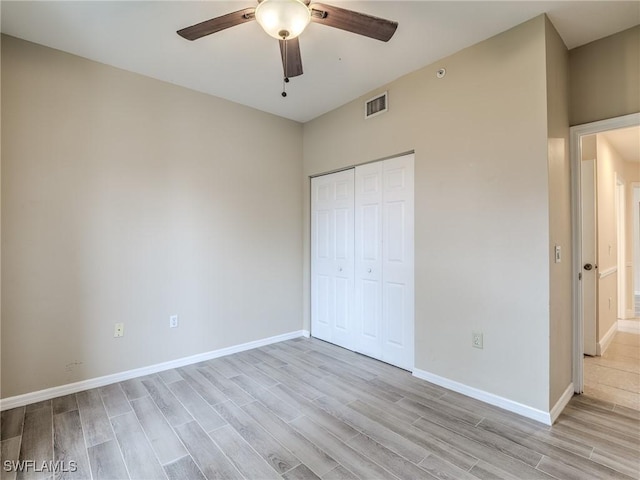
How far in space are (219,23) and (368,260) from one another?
2355 mm

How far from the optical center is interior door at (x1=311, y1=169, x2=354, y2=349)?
349 cm

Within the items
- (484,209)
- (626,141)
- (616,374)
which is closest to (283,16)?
(484,209)

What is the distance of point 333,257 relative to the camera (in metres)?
3.68

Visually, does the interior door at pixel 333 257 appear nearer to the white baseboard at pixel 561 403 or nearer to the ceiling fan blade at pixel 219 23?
the white baseboard at pixel 561 403

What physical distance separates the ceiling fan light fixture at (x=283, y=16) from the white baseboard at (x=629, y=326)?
17.7ft

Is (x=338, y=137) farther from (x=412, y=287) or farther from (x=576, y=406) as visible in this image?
(x=576, y=406)

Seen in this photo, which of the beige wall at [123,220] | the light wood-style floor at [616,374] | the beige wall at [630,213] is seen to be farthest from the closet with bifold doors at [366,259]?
the beige wall at [630,213]

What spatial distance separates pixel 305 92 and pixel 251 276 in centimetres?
208

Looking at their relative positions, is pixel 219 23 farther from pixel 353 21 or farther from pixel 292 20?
pixel 353 21

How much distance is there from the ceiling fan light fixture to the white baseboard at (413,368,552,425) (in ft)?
8.94

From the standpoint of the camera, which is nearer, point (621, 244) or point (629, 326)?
point (629, 326)

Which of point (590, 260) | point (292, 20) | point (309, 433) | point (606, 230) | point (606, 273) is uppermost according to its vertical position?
point (292, 20)

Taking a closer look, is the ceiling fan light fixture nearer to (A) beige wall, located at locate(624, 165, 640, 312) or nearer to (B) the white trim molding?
(B) the white trim molding

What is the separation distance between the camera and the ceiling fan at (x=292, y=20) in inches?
61.5
